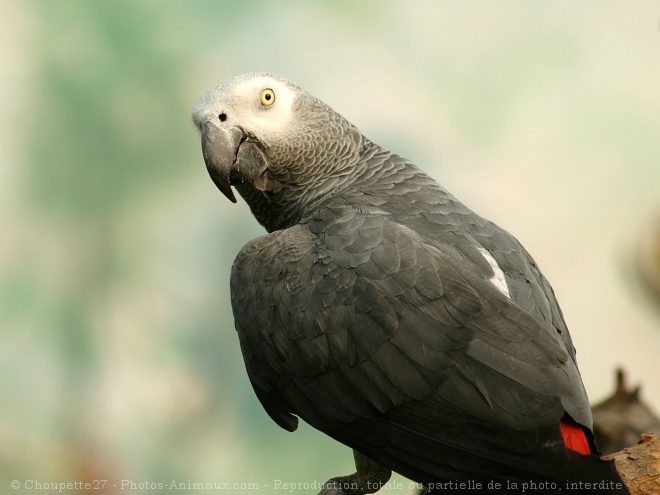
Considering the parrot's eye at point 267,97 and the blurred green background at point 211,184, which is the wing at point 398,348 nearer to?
the parrot's eye at point 267,97

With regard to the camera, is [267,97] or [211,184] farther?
[211,184]

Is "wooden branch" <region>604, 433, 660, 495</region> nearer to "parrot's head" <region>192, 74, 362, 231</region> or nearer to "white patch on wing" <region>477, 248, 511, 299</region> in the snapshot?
"white patch on wing" <region>477, 248, 511, 299</region>

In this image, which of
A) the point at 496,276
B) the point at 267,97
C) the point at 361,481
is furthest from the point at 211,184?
the point at 496,276

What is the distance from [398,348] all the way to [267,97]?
606 mm

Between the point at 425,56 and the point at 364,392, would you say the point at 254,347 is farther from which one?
the point at 425,56

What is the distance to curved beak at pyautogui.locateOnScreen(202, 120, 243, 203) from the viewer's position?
1.45 meters

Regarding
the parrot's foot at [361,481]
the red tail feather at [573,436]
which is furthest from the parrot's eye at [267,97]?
the red tail feather at [573,436]

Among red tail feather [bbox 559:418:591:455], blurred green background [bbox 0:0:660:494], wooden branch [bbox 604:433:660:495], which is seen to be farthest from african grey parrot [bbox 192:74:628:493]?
blurred green background [bbox 0:0:660:494]

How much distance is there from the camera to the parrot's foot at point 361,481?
1462 mm

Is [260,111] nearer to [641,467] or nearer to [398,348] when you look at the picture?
[398,348]

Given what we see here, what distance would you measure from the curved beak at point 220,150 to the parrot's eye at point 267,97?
0.27 feet

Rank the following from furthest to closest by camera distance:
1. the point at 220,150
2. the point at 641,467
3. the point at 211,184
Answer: the point at 211,184 → the point at 220,150 → the point at 641,467

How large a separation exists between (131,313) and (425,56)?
4.40 feet

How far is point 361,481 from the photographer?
1482mm
